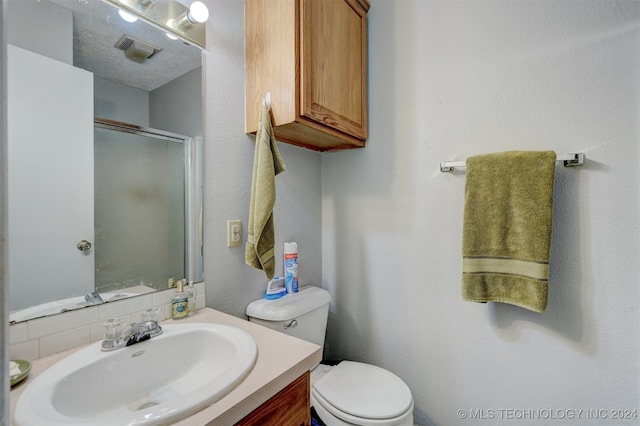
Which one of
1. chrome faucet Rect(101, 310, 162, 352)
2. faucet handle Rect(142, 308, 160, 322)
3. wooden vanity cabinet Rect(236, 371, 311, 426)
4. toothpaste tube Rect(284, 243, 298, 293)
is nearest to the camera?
wooden vanity cabinet Rect(236, 371, 311, 426)

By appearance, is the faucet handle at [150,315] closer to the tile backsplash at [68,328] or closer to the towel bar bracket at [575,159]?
the tile backsplash at [68,328]

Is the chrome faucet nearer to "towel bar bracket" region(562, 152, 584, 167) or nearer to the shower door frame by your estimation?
the shower door frame

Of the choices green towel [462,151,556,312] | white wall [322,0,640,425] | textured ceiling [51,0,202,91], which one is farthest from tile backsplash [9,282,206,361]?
green towel [462,151,556,312]

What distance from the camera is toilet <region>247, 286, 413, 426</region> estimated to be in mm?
944

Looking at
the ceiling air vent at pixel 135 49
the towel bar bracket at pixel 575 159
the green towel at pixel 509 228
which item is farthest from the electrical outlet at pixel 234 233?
the towel bar bracket at pixel 575 159

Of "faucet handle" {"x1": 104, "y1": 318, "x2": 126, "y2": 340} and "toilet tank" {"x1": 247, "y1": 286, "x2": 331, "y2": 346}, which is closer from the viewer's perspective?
"faucet handle" {"x1": 104, "y1": 318, "x2": 126, "y2": 340}

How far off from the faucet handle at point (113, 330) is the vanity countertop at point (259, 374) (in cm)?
10

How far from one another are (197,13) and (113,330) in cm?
103

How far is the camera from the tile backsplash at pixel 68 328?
0.65 meters

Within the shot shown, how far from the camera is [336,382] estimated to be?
1.12 metres

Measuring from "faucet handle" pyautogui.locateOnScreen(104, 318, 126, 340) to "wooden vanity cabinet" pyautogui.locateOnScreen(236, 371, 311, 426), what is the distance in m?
0.43

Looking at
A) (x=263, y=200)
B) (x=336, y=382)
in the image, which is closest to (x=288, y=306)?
(x=336, y=382)

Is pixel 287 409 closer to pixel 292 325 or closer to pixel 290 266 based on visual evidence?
pixel 292 325

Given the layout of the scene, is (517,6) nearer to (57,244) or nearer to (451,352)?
(451,352)
